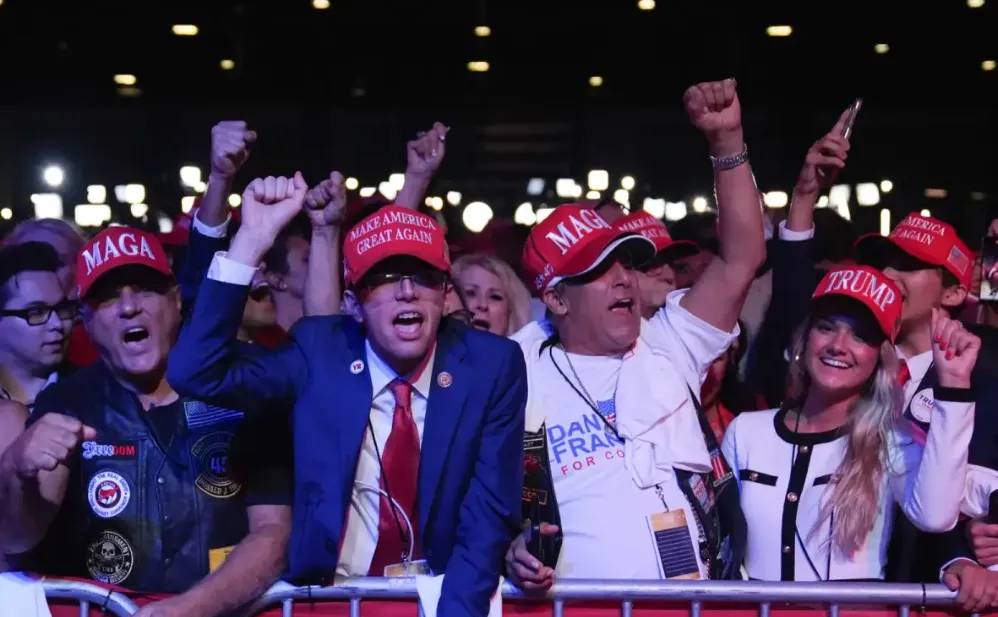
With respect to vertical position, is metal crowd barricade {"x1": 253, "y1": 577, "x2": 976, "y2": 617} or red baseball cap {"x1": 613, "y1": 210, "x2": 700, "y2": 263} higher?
red baseball cap {"x1": 613, "y1": 210, "x2": 700, "y2": 263}

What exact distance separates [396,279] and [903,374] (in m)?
1.76

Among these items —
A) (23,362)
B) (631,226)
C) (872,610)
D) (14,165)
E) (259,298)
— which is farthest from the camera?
(14,165)

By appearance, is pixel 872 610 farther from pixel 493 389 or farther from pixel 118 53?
pixel 118 53

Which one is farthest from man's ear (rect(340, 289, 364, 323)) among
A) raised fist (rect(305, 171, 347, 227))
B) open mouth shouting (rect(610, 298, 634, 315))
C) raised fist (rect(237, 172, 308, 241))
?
open mouth shouting (rect(610, 298, 634, 315))

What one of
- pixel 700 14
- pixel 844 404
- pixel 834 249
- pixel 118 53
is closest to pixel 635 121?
pixel 700 14

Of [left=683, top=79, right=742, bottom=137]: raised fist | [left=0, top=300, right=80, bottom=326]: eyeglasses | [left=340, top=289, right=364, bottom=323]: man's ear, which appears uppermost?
[left=683, top=79, right=742, bottom=137]: raised fist

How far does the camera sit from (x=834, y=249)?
575cm

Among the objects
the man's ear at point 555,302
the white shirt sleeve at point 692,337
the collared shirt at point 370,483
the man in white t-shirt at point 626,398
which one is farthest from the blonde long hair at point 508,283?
the collared shirt at point 370,483

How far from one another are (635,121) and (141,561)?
17.8 m

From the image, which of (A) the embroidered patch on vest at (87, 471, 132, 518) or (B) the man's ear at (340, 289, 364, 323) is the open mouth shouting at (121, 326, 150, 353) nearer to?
(A) the embroidered patch on vest at (87, 471, 132, 518)

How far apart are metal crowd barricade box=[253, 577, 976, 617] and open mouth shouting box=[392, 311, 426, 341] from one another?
64cm

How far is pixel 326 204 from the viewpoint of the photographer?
4168mm

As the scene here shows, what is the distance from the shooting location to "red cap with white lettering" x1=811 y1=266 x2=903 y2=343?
12.3 ft

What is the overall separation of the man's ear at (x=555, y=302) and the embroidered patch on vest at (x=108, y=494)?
4.64 ft
